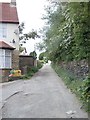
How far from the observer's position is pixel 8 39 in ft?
105

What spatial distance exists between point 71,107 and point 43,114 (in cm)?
148

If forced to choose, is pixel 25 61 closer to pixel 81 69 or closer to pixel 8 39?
pixel 8 39

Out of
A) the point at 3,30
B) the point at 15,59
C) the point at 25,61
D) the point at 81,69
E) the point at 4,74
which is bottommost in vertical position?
the point at 4,74

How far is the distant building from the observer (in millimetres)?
30531

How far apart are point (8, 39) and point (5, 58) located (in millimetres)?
2350

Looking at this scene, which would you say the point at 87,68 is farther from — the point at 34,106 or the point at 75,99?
the point at 34,106

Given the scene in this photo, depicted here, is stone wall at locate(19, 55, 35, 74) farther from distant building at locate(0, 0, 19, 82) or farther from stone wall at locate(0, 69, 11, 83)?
stone wall at locate(0, 69, 11, 83)

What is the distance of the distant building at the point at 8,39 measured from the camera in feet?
100

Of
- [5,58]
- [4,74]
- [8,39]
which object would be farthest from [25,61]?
[4,74]

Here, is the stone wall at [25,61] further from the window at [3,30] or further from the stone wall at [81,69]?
the stone wall at [81,69]

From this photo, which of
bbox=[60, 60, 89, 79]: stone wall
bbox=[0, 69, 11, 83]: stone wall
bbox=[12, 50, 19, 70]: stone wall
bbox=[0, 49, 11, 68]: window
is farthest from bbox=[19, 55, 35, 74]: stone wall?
bbox=[60, 60, 89, 79]: stone wall

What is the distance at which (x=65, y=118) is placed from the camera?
32.4ft

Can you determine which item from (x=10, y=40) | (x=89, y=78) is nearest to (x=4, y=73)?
(x=10, y=40)

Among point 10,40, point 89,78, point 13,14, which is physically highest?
point 13,14
